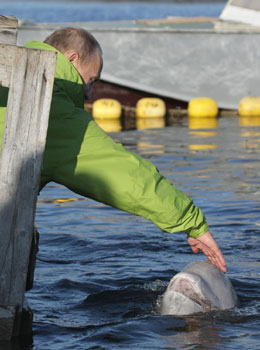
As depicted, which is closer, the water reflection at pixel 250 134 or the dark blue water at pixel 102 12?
the water reflection at pixel 250 134

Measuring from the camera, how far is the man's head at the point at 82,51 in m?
5.41

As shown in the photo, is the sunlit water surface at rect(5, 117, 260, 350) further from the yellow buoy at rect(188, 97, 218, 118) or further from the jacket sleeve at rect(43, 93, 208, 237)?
the yellow buoy at rect(188, 97, 218, 118)

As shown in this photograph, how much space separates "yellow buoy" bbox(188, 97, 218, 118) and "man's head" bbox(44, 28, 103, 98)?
1290 centimetres

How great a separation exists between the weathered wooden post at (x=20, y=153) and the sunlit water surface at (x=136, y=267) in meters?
0.58

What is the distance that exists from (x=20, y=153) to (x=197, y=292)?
5.51ft

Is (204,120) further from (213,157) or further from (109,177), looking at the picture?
(109,177)

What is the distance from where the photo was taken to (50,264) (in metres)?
7.61

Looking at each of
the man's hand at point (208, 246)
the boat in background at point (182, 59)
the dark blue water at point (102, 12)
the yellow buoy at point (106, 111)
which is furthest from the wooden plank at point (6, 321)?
the dark blue water at point (102, 12)

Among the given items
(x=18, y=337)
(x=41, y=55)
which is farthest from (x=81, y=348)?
(x=41, y=55)

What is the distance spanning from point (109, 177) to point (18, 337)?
1.16 metres

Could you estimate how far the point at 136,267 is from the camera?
7.48 m

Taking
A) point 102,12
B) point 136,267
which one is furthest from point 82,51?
point 102,12

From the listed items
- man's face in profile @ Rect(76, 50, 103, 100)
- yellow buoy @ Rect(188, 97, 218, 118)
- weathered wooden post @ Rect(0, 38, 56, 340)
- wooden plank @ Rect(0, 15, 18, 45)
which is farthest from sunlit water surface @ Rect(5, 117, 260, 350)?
yellow buoy @ Rect(188, 97, 218, 118)

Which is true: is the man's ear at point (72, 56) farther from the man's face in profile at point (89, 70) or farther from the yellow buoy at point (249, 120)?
the yellow buoy at point (249, 120)
